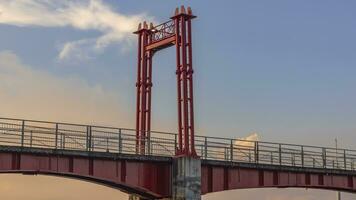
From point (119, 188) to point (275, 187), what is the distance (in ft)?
50.1

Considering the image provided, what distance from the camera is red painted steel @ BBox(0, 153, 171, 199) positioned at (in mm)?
48344

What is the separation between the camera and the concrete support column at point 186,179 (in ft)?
178

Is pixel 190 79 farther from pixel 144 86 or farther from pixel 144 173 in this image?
pixel 144 86

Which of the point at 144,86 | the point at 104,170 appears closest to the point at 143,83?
the point at 144,86

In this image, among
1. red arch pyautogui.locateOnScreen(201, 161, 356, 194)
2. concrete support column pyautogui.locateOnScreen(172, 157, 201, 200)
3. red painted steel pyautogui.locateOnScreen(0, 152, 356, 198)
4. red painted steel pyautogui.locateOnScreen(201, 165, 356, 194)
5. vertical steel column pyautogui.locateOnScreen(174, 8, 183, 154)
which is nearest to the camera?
red painted steel pyautogui.locateOnScreen(0, 152, 356, 198)

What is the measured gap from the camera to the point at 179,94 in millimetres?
57094

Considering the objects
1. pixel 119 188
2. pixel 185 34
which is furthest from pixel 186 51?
pixel 119 188

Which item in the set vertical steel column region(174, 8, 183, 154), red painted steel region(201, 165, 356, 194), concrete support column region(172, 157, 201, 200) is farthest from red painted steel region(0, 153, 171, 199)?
red painted steel region(201, 165, 356, 194)

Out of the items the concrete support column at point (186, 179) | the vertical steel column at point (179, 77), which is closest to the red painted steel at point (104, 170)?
the concrete support column at point (186, 179)

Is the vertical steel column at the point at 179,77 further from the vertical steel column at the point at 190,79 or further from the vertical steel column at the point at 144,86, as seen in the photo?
the vertical steel column at the point at 144,86

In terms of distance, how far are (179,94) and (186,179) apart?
21.7ft

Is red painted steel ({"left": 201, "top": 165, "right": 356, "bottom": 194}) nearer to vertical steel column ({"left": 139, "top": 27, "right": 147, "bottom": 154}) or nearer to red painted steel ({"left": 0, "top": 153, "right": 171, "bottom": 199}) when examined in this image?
red painted steel ({"left": 0, "top": 153, "right": 171, "bottom": 199})

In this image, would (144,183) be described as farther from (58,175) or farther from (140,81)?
(140,81)

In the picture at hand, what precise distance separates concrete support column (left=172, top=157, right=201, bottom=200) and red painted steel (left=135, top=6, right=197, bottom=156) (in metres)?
0.73
